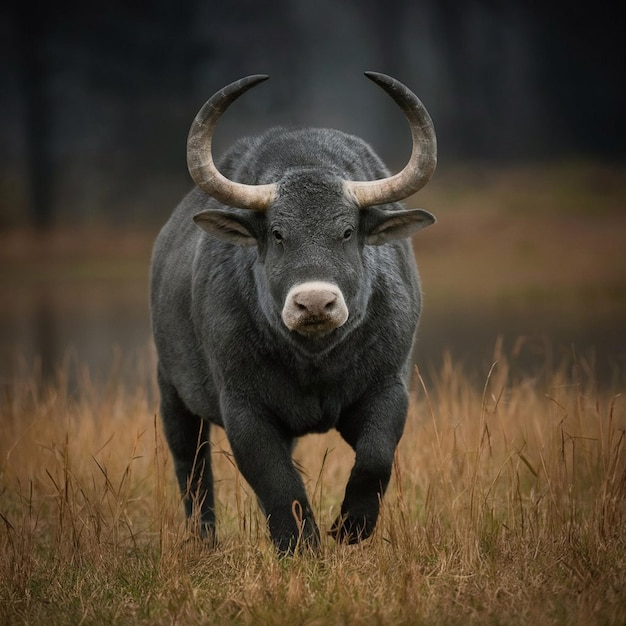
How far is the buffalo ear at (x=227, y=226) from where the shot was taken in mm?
5836

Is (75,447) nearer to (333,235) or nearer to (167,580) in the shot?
(167,580)

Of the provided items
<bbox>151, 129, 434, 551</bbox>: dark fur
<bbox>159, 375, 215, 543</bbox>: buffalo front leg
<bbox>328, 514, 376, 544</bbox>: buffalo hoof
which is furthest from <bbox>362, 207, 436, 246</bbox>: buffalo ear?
<bbox>159, 375, 215, 543</bbox>: buffalo front leg

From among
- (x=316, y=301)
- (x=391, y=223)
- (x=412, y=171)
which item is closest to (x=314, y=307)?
(x=316, y=301)

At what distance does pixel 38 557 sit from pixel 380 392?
90.5 inches

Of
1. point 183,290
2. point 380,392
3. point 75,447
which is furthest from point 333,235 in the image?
point 75,447

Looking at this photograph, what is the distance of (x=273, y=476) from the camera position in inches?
228

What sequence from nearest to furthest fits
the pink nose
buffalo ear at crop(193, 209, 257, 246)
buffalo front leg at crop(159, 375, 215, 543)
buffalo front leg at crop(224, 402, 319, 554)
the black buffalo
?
the pink nose → the black buffalo → buffalo front leg at crop(224, 402, 319, 554) → buffalo ear at crop(193, 209, 257, 246) → buffalo front leg at crop(159, 375, 215, 543)

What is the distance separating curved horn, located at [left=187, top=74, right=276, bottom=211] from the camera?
5.81m

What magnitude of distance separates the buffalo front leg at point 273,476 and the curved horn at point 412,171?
1412 mm

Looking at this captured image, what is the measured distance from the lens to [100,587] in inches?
220

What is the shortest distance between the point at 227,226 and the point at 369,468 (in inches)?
63.4

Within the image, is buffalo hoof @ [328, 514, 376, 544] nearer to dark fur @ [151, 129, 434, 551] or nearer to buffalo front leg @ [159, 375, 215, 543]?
dark fur @ [151, 129, 434, 551]

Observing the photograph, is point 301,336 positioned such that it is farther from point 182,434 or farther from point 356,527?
point 182,434

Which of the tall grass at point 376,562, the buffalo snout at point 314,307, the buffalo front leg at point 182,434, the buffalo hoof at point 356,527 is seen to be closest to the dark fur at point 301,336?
the buffalo hoof at point 356,527
